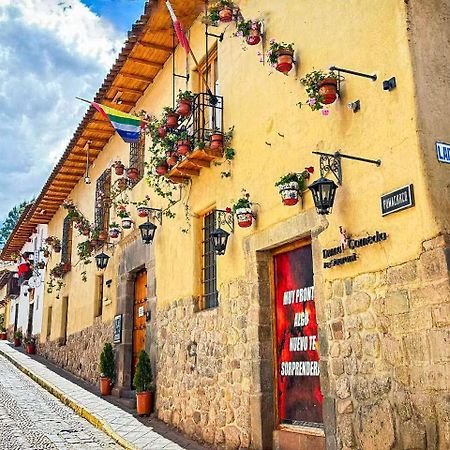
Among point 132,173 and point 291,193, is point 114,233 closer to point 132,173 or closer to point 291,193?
point 132,173

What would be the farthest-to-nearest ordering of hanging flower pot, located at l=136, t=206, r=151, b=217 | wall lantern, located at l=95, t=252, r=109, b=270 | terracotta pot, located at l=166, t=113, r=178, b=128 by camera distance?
1. wall lantern, located at l=95, t=252, r=109, b=270
2. hanging flower pot, located at l=136, t=206, r=151, b=217
3. terracotta pot, located at l=166, t=113, r=178, b=128

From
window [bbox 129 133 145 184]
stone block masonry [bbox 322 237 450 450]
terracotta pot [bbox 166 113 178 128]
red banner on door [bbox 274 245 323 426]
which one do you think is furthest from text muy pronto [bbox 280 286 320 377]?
window [bbox 129 133 145 184]

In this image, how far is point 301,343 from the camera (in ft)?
19.2

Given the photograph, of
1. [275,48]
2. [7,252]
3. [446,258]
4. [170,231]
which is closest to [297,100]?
[275,48]

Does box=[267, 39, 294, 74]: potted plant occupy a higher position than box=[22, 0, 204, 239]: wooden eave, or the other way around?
box=[22, 0, 204, 239]: wooden eave

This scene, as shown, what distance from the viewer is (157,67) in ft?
34.7

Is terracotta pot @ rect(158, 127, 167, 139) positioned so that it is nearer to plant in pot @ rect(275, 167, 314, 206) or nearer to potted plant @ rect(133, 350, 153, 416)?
plant in pot @ rect(275, 167, 314, 206)

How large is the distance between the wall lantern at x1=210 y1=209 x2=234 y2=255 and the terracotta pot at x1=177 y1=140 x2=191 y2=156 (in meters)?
1.00

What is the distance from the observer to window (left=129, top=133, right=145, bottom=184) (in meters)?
11.4

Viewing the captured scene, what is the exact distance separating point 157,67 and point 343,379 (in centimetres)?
758

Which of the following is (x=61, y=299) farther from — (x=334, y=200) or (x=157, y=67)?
(x=334, y=200)

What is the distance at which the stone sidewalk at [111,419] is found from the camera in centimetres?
689

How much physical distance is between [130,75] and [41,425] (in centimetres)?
659

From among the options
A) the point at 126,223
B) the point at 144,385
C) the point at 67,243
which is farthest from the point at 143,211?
the point at 67,243
